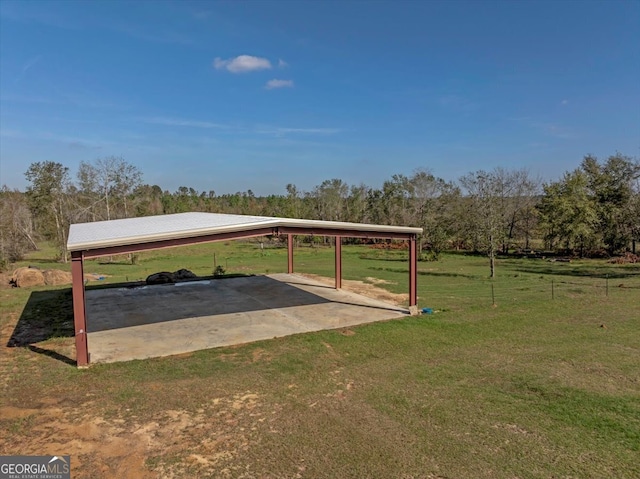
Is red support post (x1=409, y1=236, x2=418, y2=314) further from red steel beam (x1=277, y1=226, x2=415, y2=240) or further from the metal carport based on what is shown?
red steel beam (x1=277, y1=226, x2=415, y2=240)

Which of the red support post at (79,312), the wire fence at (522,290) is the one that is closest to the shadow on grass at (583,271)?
the wire fence at (522,290)

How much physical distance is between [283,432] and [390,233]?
791 cm

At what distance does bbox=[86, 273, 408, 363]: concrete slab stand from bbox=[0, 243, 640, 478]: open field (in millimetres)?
762

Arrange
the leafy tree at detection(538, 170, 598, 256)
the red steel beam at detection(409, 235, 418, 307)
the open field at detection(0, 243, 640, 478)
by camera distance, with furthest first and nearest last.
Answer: the leafy tree at detection(538, 170, 598, 256) < the red steel beam at detection(409, 235, 418, 307) < the open field at detection(0, 243, 640, 478)

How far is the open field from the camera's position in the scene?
16.3ft

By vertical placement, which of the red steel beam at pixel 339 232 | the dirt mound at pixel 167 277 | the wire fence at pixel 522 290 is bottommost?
the wire fence at pixel 522 290

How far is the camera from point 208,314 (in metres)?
12.9

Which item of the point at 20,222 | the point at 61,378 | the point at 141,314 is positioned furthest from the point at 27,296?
the point at 20,222

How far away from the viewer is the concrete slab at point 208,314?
10109mm

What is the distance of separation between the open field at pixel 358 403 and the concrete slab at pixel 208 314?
0.76m

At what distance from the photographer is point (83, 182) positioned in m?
34.0

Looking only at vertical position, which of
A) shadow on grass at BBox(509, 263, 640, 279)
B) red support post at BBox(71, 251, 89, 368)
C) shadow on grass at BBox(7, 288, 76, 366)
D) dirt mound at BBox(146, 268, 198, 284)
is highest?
red support post at BBox(71, 251, 89, 368)

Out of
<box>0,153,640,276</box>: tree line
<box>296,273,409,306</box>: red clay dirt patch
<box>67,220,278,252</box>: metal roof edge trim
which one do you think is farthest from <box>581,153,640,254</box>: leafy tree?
<box>67,220,278,252</box>: metal roof edge trim

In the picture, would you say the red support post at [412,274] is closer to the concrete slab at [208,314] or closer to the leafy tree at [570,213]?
the concrete slab at [208,314]
